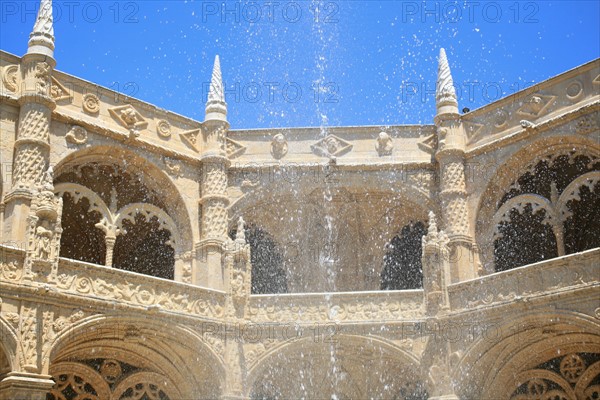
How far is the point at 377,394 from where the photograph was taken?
20547 mm

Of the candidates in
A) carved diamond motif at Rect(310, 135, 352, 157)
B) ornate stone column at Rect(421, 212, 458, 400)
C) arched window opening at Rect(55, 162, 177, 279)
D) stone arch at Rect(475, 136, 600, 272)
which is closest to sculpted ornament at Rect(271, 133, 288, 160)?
carved diamond motif at Rect(310, 135, 352, 157)

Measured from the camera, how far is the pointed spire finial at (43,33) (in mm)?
19078

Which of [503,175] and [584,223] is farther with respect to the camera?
[584,223]

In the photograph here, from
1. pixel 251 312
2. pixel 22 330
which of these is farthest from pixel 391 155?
pixel 22 330

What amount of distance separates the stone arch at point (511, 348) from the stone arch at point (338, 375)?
62.4 inches

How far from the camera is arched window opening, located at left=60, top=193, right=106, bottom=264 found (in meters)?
22.4

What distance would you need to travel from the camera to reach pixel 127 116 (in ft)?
68.3

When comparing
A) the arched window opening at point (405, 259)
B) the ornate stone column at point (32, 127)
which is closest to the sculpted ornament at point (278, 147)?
the arched window opening at point (405, 259)

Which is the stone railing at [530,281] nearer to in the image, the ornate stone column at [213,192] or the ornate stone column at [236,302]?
the ornate stone column at [236,302]

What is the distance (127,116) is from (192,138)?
195 cm

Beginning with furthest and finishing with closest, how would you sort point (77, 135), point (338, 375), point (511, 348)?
point (338, 375), point (77, 135), point (511, 348)

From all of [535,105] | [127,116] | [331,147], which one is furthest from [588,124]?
[127,116]

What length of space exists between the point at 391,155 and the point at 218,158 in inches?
180

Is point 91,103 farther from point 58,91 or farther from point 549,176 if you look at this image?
point 549,176
